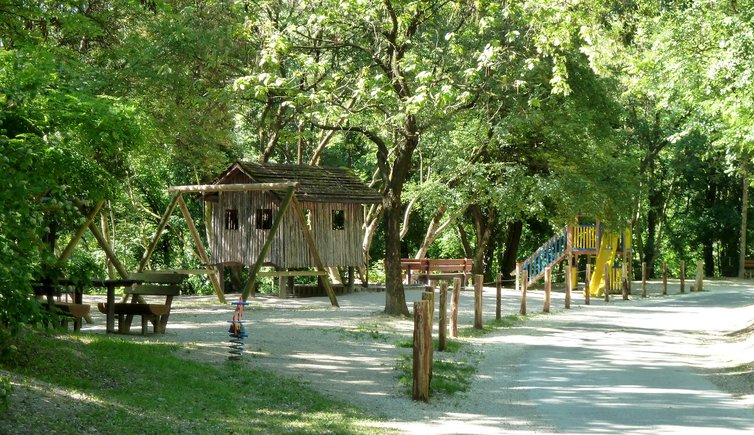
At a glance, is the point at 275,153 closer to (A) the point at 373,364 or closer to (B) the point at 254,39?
(B) the point at 254,39

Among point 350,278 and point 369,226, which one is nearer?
point 350,278

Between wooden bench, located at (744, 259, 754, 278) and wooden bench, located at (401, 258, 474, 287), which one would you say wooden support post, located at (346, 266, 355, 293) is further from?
wooden bench, located at (744, 259, 754, 278)

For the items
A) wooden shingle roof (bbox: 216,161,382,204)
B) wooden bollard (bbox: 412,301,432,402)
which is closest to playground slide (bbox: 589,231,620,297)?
wooden shingle roof (bbox: 216,161,382,204)

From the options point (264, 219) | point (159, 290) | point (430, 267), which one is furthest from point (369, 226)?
point (159, 290)

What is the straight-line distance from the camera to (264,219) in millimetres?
29500

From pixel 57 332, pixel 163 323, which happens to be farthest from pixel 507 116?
pixel 57 332

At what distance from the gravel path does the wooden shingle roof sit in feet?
11.1

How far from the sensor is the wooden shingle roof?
28250 mm

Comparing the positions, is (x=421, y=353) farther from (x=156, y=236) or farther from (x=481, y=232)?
(x=481, y=232)

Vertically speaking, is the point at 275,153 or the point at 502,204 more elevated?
the point at 275,153

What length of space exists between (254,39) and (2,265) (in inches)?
761

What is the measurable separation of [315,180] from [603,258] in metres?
14.3

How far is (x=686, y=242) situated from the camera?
5503 cm

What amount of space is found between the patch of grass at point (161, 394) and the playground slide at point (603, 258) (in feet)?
86.6
